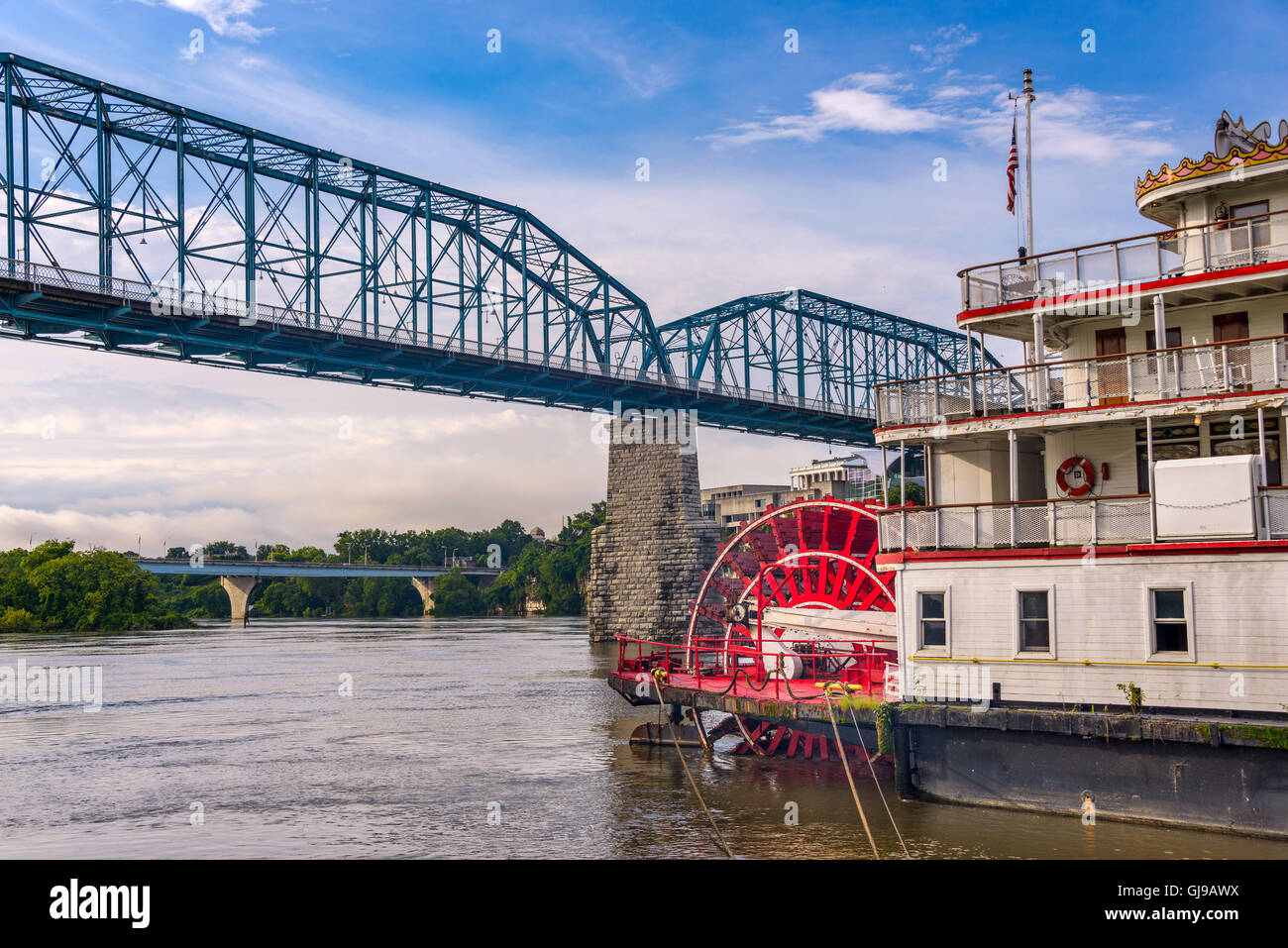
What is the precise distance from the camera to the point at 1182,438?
16562 mm

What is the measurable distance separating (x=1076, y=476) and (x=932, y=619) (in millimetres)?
2881

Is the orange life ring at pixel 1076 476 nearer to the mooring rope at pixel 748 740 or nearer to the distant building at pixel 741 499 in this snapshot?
the mooring rope at pixel 748 740

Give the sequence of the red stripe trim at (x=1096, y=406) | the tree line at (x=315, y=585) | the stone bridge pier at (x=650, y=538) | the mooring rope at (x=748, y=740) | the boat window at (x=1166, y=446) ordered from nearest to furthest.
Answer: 1. the red stripe trim at (x=1096, y=406)
2. the boat window at (x=1166, y=446)
3. the mooring rope at (x=748, y=740)
4. the stone bridge pier at (x=650, y=538)
5. the tree line at (x=315, y=585)

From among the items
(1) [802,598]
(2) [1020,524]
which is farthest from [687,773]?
(1) [802,598]

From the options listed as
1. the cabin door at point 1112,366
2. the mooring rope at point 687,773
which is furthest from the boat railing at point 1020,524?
the mooring rope at point 687,773

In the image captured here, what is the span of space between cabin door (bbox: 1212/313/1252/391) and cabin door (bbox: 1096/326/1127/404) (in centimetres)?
122

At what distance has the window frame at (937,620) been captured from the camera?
17.0 meters

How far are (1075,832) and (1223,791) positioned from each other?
1.84 meters

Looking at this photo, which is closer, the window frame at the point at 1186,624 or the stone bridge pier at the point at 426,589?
the window frame at the point at 1186,624

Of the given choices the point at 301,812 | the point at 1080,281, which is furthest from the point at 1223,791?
the point at 301,812

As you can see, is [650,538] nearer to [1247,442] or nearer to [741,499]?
[1247,442]

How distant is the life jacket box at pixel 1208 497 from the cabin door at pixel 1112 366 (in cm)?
179

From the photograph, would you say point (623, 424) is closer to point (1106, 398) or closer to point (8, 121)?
point (8, 121)

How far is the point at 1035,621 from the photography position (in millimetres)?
16422
